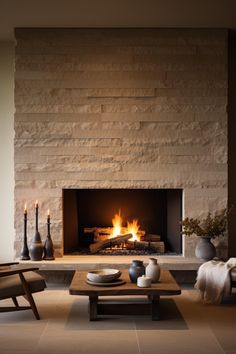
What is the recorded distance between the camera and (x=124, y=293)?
4023 mm

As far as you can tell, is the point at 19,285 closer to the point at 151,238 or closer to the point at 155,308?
the point at 155,308

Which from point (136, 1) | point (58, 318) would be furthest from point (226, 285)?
point (136, 1)

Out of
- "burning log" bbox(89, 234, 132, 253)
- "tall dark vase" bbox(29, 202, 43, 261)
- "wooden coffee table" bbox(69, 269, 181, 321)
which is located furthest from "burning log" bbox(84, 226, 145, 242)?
"wooden coffee table" bbox(69, 269, 181, 321)

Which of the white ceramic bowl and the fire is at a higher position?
the fire

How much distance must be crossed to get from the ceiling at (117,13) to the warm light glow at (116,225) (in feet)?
6.96

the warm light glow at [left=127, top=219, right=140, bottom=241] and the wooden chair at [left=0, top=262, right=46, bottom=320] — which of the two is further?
the warm light glow at [left=127, top=219, right=140, bottom=241]

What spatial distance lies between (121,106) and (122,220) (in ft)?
Result: 4.38

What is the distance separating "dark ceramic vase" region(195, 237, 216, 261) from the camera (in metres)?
5.30

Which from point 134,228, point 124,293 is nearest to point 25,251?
point 134,228

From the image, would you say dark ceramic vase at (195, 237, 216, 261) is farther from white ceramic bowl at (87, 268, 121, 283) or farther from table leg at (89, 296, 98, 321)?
table leg at (89, 296, 98, 321)

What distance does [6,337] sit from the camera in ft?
12.4

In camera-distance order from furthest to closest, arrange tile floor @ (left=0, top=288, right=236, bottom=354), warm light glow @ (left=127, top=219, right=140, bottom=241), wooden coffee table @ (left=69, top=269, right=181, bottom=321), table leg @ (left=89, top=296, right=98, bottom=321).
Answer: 1. warm light glow @ (left=127, top=219, right=140, bottom=241)
2. table leg @ (left=89, top=296, right=98, bottom=321)
3. wooden coffee table @ (left=69, top=269, right=181, bottom=321)
4. tile floor @ (left=0, top=288, right=236, bottom=354)

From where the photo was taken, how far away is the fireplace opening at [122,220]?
5.84 m

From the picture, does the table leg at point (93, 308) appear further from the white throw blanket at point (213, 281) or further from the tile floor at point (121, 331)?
the white throw blanket at point (213, 281)
